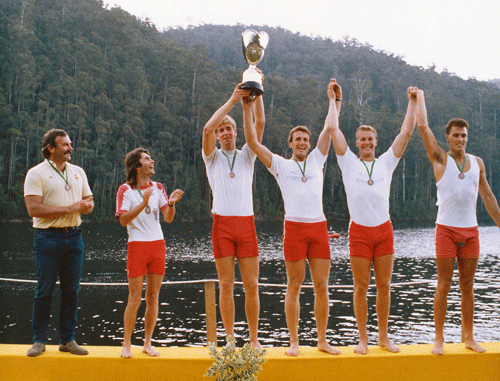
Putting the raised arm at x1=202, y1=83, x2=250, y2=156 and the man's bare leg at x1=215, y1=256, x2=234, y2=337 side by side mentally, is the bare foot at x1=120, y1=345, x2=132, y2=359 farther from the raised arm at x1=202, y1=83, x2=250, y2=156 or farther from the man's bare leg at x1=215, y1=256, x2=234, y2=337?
the raised arm at x1=202, y1=83, x2=250, y2=156

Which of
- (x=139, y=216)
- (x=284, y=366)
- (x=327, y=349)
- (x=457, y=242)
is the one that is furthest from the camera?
(x=139, y=216)

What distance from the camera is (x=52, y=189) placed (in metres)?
3.86

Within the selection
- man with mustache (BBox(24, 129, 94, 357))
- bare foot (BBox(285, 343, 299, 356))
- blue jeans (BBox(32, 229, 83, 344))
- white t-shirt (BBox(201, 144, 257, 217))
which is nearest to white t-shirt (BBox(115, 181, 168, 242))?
man with mustache (BBox(24, 129, 94, 357))

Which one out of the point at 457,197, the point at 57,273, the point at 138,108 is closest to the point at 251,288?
the point at 57,273

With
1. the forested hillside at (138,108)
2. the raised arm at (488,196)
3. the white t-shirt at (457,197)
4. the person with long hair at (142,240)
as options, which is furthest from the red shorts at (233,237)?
the forested hillside at (138,108)

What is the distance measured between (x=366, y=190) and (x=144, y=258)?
6.15 ft

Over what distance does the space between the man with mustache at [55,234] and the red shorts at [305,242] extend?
160cm

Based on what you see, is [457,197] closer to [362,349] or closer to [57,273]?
[362,349]

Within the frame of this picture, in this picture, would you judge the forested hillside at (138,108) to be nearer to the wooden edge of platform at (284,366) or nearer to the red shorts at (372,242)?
the wooden edge of platform at (284,366)

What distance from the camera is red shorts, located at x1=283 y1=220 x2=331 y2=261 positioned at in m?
3.86

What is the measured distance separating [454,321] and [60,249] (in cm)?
1279

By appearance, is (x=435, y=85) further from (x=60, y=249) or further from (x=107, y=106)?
(x=60, y=249)

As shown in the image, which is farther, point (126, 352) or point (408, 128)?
point (408, 128)

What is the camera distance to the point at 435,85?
8031 cm
